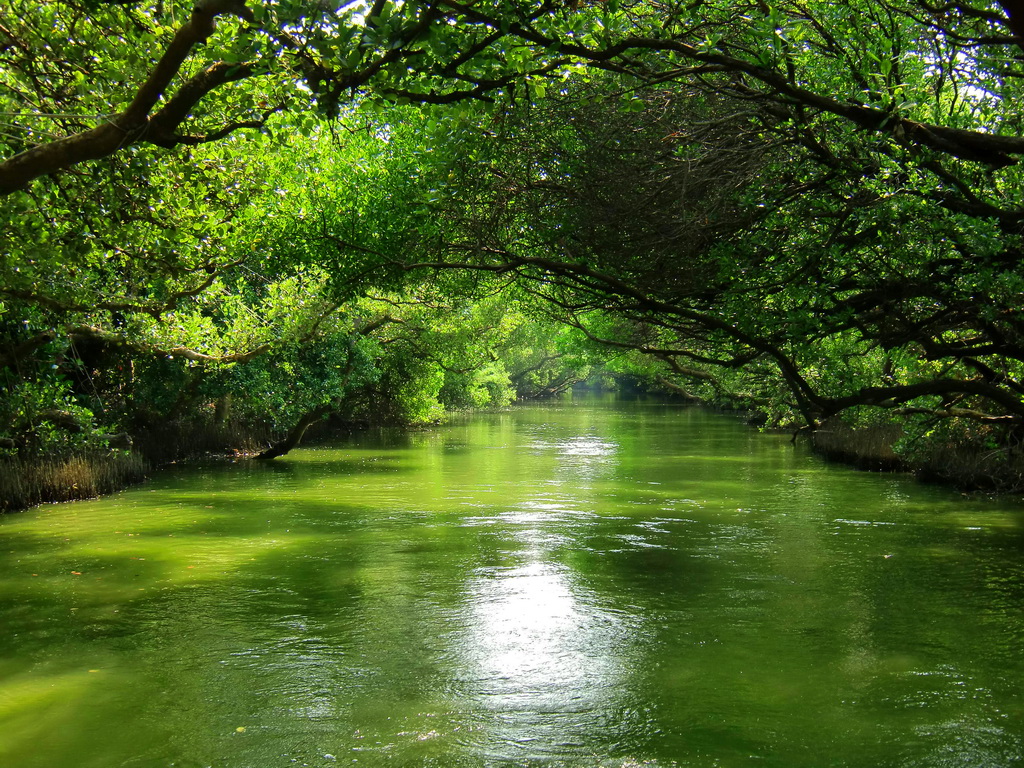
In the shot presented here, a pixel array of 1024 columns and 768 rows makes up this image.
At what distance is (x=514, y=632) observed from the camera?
797 centimetres

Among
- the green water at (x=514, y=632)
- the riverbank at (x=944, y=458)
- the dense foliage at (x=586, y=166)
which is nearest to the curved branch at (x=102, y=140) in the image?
the dense foliage at (x=586, y=166)

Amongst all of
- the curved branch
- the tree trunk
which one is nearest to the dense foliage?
the curved branch

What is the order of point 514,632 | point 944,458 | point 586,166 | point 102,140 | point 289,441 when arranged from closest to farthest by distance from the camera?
point 102,140
point 514,632
point 586,166
point 944,458
point 289,441

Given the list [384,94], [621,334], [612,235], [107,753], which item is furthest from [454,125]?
[621,334]

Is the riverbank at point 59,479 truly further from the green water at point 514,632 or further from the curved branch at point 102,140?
the curved branch at point 102,140

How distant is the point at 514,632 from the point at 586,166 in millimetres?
5843

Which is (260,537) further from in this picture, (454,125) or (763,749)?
(763,749)

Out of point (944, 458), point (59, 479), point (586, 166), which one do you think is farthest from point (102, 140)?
point (944, 458)

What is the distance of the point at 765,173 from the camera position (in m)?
9.66

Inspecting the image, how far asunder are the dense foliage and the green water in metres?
2.24

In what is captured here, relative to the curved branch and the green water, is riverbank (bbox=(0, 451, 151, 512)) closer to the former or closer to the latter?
the green water

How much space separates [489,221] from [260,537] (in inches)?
220

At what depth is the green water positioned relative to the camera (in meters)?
5.61

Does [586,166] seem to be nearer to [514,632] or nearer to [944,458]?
[514,632]
